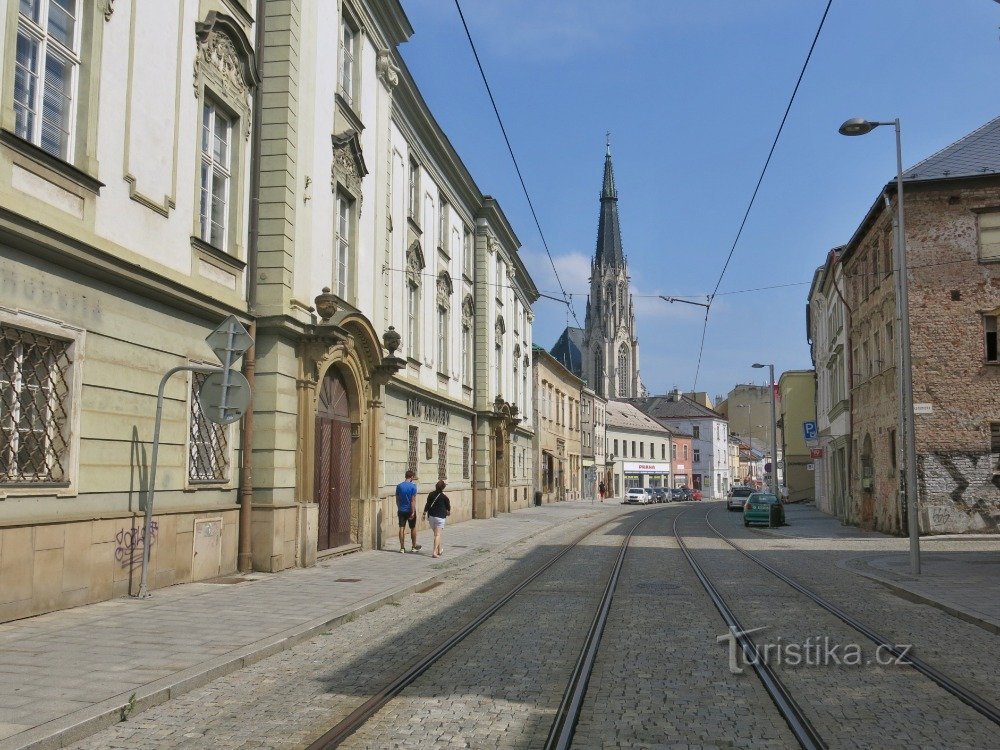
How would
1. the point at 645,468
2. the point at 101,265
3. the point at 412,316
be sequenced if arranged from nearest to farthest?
the point at 101,265
the point at 412,316
the point at 645,468

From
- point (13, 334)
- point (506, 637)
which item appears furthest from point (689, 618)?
point (13, 334)

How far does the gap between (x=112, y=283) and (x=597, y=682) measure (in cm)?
723

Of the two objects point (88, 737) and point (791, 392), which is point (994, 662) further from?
point (791, 392)

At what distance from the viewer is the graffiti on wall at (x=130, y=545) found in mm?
10820

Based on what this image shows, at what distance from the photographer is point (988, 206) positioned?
24484 mm

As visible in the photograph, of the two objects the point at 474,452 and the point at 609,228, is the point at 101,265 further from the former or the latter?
the point at 609,228

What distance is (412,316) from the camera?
2478cm

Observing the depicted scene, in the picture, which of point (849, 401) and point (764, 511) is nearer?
point (764, 511)

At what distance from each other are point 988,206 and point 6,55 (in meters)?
23.6

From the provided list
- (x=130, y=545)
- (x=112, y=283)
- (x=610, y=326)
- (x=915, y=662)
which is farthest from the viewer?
(x=610, y=326)

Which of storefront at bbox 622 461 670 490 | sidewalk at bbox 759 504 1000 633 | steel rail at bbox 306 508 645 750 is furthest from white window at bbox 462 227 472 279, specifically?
storefront at bbox 622 461 670 490

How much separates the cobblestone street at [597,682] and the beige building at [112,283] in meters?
2.94

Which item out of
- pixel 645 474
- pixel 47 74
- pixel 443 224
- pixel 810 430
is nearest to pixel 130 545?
pixel 47 74

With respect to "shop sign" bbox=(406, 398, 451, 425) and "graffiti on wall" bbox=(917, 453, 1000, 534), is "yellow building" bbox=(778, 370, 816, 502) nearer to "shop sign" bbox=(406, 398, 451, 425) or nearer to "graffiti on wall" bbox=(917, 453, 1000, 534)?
"graffiti on wall" bbox=(917, 453, 1000, 534)
